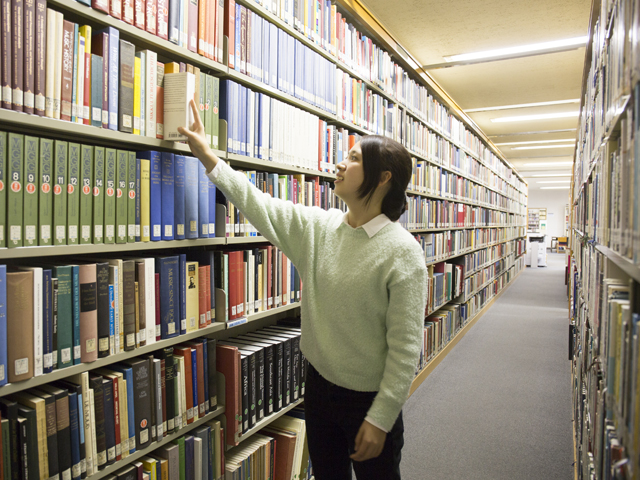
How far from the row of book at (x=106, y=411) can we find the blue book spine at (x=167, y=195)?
43 centimetres

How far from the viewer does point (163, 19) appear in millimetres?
1394

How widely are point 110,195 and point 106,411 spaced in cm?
65

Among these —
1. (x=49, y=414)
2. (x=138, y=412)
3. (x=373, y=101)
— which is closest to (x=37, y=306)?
(x=49, y=414)

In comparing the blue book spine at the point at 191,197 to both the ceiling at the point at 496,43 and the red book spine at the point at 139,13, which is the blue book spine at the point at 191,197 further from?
the ceiling at the point at 496,43

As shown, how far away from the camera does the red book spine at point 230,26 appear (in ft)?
5.41

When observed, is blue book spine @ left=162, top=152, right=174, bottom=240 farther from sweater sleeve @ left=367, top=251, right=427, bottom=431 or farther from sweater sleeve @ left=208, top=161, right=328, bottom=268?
sweater sleeve @ left=367, top=251, right=427, bottom=431

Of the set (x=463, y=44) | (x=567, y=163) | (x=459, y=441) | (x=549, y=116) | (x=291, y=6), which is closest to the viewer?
(x=291, y=6)

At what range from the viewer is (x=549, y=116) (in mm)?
6023

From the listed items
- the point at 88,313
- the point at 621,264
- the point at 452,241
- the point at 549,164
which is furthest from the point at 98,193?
the point at 549,164

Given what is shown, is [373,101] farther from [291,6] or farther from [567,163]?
[567,163]

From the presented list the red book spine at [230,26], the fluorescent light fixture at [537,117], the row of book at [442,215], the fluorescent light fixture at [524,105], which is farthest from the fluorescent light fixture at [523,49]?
the red book spine at [230,26]

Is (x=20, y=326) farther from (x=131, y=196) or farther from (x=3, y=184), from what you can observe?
(x=131, y=196)

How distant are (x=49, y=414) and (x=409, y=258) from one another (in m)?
1.07

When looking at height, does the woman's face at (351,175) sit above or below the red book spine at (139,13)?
below
